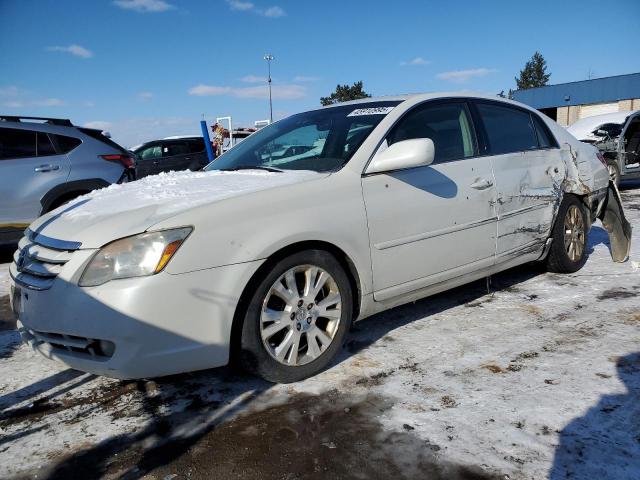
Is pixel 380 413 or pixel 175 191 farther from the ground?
pixel 175 191

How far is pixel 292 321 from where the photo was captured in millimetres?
2688

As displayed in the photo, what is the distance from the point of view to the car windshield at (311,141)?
318 centimetres

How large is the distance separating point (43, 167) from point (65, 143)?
41 cm

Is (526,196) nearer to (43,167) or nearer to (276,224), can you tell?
(276,224)

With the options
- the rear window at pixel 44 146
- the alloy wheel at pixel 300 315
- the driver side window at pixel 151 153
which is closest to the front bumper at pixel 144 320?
the alloy wheel at pixel 300 315

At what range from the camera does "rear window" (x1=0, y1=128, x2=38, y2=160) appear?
19.2ft

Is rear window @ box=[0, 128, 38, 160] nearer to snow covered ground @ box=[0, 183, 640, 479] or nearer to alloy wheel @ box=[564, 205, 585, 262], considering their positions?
snow covered ground @ box=[0, 183, 640, 479]

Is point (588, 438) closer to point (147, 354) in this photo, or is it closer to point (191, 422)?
point (191, 422)

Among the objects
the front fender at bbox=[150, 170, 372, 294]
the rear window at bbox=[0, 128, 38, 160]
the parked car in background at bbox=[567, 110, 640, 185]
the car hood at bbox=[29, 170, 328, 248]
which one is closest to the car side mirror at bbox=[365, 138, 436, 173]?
the front fender at bbox=[150, 170, 372, 294]

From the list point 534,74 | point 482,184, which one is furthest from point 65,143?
point 534,74

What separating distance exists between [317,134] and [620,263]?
326 centimetres

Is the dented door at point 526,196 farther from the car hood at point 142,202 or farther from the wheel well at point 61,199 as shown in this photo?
the wheel well at point 61,199

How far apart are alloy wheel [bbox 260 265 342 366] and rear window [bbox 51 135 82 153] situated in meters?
4.60

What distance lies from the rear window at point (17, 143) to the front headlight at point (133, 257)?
4.39 m
